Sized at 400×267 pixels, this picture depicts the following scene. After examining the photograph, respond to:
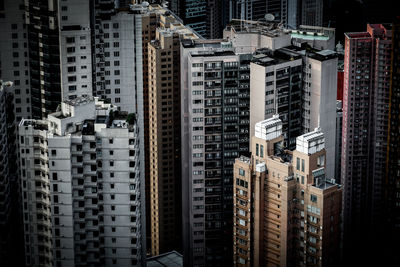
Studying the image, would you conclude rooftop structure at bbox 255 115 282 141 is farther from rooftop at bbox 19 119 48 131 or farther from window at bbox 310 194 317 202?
rooftop at bbox 19 119 48 131

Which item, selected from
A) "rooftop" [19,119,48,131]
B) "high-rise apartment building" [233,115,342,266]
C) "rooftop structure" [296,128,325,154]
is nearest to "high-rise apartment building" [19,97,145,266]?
"rooftop" [19,119,48,131]

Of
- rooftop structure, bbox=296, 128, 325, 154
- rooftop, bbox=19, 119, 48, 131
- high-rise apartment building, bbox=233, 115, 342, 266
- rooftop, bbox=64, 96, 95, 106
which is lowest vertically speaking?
high-rise apartment building, bbox=233, 115, 342, 266

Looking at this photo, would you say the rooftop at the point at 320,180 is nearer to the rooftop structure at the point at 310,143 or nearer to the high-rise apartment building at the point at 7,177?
the rooftop structure at the point at 310,143

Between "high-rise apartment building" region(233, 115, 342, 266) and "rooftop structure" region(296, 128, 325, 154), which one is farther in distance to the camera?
"high-rise apartment building" region(233, 115, 342, 266)

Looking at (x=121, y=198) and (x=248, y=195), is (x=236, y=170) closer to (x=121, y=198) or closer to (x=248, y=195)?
(x=248, y=195)

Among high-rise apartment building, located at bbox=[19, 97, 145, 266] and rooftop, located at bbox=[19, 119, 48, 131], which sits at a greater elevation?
rooftop, located at bbox=[19, 119, 48, 131]

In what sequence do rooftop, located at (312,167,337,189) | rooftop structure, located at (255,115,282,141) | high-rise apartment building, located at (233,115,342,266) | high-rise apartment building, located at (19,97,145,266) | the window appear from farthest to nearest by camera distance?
rooftop structure, located at (255,115,282,141)
rooftop, located at (312,167,337,189)
high-rise apartment building, located at (233,115,342,266)
the window
high-rise apartment building, located at (19,97,145,266)
